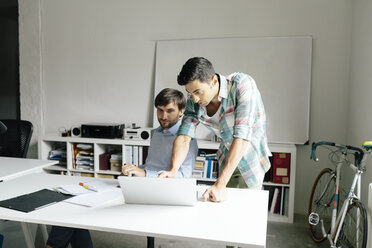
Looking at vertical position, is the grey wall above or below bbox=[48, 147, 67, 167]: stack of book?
above

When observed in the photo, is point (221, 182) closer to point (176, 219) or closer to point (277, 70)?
point (176, 219)

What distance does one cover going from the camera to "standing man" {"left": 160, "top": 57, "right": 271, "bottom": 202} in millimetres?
1533

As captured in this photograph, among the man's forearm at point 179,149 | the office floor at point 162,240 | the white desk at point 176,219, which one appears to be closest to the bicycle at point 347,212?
the office floor at point 162,240

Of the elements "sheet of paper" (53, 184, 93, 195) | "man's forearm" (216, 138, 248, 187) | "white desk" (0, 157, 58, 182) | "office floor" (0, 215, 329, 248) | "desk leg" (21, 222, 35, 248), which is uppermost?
"man's forearm" (216, 138, 248, 187)

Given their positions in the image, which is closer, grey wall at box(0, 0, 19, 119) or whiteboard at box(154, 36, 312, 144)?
whiteboard at box(154, 36, 312, 144)

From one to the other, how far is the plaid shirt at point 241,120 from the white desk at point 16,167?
1.14m

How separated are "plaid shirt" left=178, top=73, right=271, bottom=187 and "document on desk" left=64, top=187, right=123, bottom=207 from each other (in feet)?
1.63

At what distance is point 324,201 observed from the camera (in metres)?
2.98

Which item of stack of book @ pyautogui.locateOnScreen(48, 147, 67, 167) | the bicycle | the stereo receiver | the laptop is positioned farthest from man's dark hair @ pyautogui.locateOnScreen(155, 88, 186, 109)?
stack of book @ pyautogui.locateOnScreen(48, 147, 67, 167)

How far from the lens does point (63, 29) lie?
402 cm

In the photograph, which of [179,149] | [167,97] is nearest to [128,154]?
[167,97]

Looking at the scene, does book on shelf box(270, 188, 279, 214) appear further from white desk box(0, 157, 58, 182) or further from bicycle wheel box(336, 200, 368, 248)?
white desk box(0, 157, 58, 182)

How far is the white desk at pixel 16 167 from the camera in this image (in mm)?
2101

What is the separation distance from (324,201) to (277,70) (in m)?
1.35
